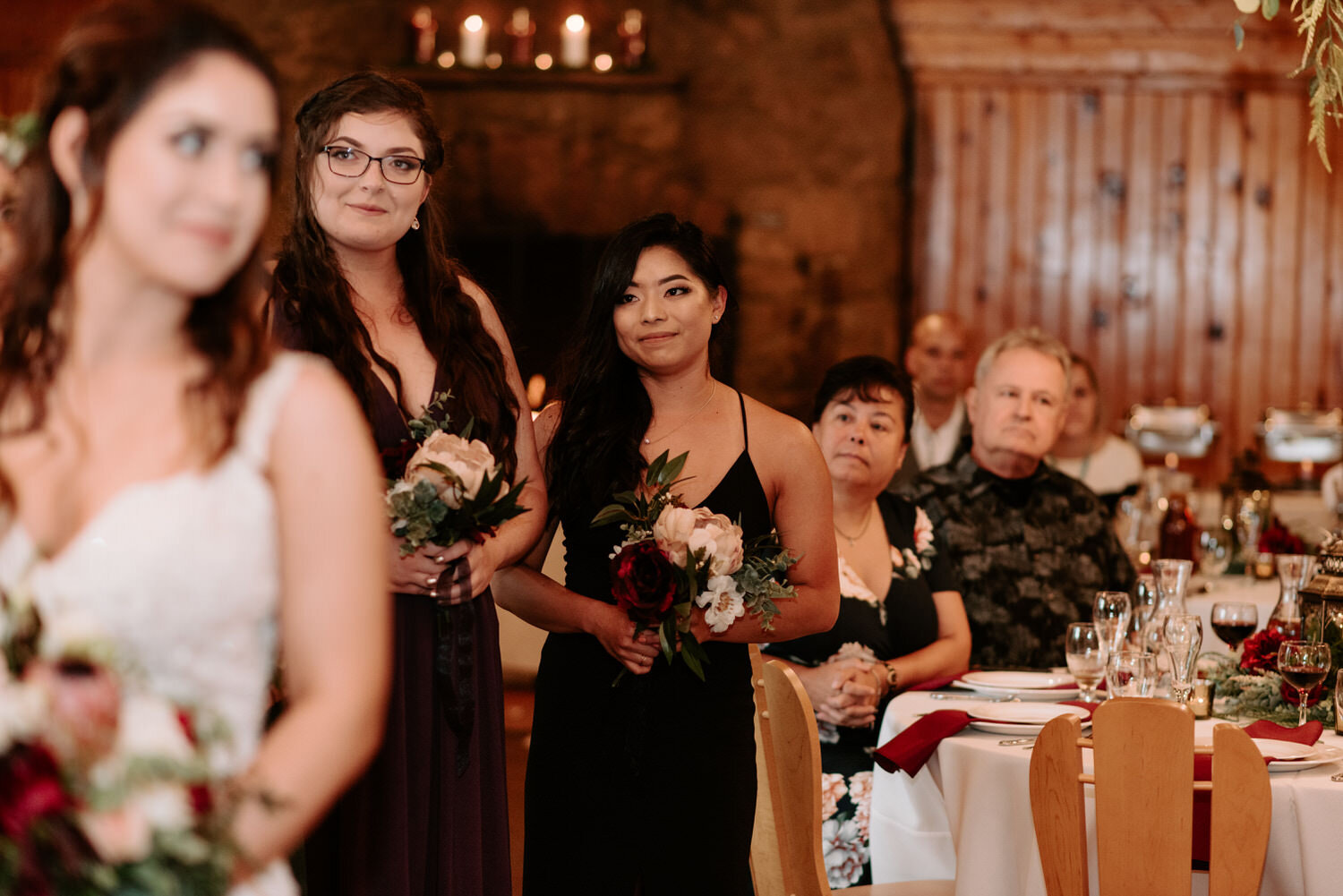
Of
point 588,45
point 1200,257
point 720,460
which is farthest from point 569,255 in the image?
point 720,460

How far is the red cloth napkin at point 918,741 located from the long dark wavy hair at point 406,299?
3.37ft

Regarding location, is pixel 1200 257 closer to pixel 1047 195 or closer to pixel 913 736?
pixel 1047 195

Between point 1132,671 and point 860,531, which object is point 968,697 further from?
point 860,531

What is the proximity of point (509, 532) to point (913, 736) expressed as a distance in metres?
0.98

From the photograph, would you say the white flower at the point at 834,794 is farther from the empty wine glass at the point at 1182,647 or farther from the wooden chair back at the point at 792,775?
the empty wine glass at the point at 1182,647

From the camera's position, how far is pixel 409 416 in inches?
86.8

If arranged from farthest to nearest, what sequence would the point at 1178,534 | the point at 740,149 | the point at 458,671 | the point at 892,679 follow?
the point at 740,149 → the point at 1178,534 → the point at 892,679 → the point at 458,671

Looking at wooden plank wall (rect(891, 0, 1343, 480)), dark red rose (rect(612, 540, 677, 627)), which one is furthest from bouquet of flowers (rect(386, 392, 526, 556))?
wooden plank wall (rect(891, 0, 1343, 480))

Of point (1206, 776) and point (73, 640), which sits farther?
point (1206, 776)

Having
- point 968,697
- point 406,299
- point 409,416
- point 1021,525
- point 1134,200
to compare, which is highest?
point 1134,200

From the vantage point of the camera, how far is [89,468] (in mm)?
1211

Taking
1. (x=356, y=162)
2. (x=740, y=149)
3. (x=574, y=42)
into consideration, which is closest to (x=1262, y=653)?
(x=356, y=162)

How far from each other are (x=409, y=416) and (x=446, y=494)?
20 cm

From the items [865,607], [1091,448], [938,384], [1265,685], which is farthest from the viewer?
[1091,448]
